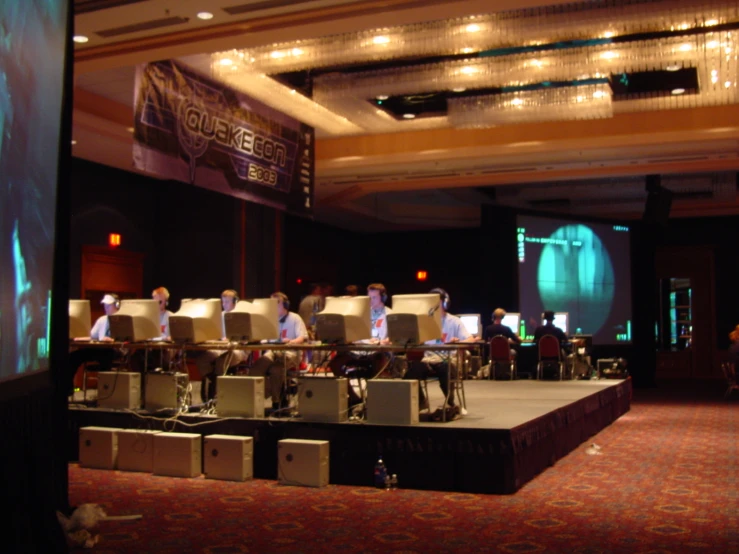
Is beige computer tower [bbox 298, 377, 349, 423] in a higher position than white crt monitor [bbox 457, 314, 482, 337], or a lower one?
lower

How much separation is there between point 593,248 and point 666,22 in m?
9.55

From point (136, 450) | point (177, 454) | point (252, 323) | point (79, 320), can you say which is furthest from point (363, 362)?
point (79, 320)

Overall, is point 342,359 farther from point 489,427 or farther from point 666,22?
point 666,22

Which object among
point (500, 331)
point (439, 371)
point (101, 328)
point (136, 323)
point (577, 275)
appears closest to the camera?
point (439, 371)

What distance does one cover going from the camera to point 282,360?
739cm

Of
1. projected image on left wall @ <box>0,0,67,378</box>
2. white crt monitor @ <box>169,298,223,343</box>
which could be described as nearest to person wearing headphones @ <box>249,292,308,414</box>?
white crt monitor @ <box>169,298,223,343</box>

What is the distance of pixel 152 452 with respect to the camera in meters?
6.32

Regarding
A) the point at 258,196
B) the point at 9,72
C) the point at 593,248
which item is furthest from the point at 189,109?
the point at 593,248

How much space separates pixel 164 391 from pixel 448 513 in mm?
3024

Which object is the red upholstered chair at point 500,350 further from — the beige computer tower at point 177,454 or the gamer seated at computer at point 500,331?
the beige computer tower at point 177,454

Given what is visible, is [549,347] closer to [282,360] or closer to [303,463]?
[282,360]

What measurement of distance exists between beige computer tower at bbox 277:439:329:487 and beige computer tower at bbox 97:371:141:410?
5.97 feet

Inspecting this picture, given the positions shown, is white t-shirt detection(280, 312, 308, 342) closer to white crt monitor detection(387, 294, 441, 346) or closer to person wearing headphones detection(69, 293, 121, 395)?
white crt monitor detection(387, 294, 441, 346)

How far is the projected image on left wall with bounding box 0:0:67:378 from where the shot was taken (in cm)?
275
